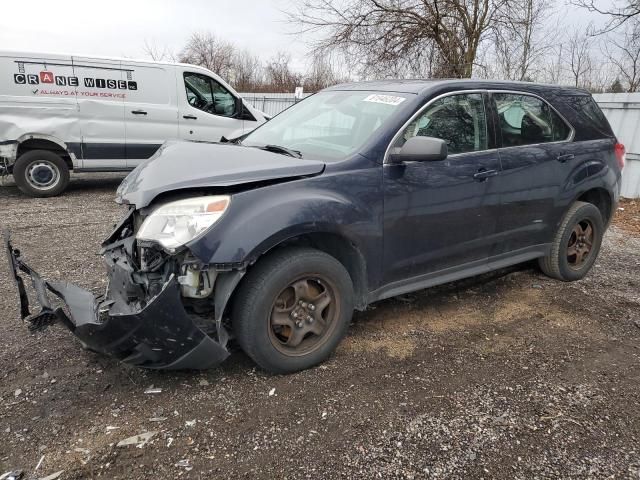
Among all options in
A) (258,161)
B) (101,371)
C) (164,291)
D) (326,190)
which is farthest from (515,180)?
(101,371)

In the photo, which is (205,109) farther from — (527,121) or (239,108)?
(527,121)

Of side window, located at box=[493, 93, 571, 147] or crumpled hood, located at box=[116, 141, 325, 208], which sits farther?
side window, located at box=[493, 93, 571, 147]

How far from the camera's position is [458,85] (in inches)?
138

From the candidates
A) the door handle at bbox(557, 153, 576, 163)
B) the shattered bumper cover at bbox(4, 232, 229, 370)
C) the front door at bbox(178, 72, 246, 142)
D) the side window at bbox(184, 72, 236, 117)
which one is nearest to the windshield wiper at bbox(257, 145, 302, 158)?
the shattered bumper cover at bbox(4, 232, 229, 370)

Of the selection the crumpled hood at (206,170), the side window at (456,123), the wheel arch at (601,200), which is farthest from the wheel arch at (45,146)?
the wheel arch at (601,200)

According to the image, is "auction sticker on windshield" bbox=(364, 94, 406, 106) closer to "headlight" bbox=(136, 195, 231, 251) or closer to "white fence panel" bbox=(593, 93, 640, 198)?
"headlight" bbox=(136, 195, 231, 251)

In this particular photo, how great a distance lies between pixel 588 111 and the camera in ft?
14.6

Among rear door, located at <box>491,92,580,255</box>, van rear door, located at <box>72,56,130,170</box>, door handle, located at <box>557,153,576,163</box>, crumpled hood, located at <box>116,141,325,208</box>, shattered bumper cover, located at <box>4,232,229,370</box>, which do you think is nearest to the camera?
shattered bumper cover, located at <box>4,232,229,370</box>

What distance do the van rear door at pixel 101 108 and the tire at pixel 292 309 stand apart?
6.60 m

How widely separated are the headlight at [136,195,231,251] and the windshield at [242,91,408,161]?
818 mm

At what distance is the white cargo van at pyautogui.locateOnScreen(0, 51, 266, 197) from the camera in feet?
24.7

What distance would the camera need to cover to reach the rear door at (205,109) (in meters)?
8.70

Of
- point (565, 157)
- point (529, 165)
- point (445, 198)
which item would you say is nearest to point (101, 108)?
point (445, 198)

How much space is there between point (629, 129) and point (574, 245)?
5.19 meters
